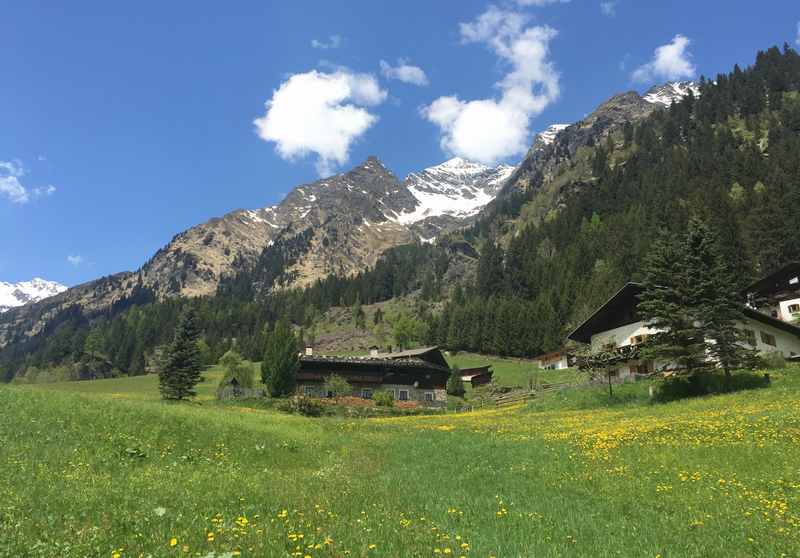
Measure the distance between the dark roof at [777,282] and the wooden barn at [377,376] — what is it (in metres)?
48.4

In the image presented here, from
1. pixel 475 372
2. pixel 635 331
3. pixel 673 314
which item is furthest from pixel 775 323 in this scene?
pixel 475 372

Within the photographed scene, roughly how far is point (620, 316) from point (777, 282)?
34.3m

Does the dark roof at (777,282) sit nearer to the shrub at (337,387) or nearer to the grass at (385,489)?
the grass at (385,489)

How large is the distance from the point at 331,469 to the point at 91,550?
9982 millimetres

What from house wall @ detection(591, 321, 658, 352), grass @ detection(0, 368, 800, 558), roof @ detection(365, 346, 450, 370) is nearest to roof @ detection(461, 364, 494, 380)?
roof @ detection(365, 346, 450, 370)

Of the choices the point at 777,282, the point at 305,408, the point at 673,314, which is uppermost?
the point at 777,282

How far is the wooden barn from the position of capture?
230 ft

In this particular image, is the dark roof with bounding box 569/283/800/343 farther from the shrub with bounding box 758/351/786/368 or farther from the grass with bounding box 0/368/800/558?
the grass with bounding box 0/368/800/558

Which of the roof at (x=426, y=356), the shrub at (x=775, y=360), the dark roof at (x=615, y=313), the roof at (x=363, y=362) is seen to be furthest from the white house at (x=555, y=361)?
the shrub at (x=775, y=360)

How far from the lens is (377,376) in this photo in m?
72.8

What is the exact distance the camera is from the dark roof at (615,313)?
51.7 metres

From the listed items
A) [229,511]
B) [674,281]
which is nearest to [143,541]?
[229,511]

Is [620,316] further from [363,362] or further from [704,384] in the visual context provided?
[363,362]

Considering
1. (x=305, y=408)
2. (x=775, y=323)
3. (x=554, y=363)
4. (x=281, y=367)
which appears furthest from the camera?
(x=554, y=363)
